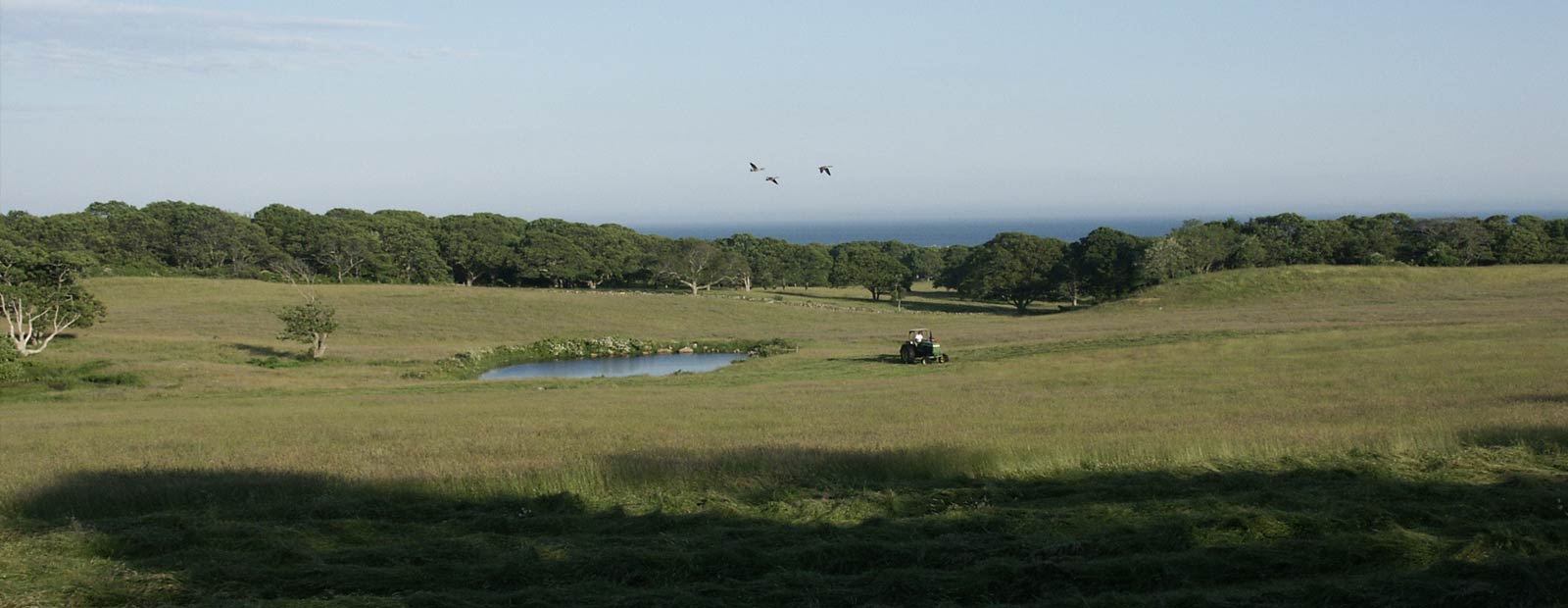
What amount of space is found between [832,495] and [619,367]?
43248 millimetres

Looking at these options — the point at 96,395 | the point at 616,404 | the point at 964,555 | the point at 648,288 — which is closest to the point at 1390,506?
the point at 964,555

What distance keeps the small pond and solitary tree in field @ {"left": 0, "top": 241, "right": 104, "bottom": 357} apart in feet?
59.9

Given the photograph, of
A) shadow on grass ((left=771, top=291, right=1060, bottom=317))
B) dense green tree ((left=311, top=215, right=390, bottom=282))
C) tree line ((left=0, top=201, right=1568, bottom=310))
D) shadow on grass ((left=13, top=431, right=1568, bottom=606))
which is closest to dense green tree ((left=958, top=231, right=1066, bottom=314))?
tree line ((left=0, top=201, right=1568, bottom=310))

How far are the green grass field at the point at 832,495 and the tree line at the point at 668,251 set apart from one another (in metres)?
78.1

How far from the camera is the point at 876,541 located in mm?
8531

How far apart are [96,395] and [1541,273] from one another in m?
98.0

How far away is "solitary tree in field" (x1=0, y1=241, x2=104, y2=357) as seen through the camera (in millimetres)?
46406

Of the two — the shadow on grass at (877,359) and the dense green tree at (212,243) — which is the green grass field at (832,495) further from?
the dense green tree at (212,243)

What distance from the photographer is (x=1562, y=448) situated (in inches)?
488

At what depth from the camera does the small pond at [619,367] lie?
49469 millimetres

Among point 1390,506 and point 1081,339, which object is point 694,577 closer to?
point 1390,506

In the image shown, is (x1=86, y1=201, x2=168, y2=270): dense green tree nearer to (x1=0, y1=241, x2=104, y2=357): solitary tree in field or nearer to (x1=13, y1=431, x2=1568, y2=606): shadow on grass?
(x1=0, y1=241, x2=104, y2=357): solitary tree in field

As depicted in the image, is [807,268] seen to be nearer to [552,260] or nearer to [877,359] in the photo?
[552,260]

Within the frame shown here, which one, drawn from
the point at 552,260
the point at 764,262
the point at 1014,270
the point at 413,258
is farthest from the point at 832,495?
the point at 764,262
